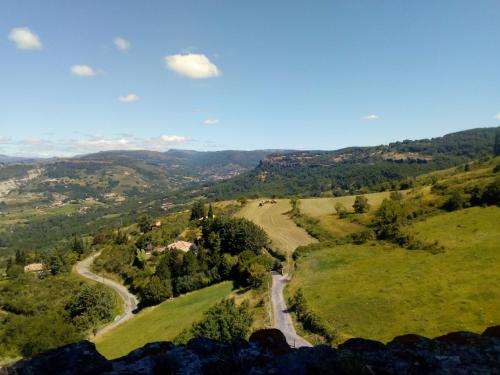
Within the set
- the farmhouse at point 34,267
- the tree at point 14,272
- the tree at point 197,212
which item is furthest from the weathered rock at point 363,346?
the tree at point 197,212

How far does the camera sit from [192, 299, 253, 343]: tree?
46.8 m

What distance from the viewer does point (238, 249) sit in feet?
305

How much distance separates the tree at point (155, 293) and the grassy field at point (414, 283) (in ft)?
97.0

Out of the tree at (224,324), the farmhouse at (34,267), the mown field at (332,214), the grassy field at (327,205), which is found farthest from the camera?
the grassy field at (327,205)

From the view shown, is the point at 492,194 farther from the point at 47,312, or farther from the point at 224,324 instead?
the point at 47,312

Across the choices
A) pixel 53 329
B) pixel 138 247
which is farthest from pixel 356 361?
pixel 138 247

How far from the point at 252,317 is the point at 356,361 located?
167 ft

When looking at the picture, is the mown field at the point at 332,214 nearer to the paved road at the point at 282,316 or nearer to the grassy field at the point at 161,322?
the paved road at the point at 282,316

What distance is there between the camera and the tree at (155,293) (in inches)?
2960

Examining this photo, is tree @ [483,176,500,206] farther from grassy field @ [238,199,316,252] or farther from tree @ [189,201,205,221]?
tree @ [189,201,205,221]

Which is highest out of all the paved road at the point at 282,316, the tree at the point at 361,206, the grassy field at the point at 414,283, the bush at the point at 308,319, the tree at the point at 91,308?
the tree at the point at 361,206

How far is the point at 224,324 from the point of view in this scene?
4869 cm

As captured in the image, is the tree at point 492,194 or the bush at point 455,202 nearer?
the tree at point 492,194

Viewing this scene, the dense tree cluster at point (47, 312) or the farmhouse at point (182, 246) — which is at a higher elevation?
the farmhouse at point (182, 246)
